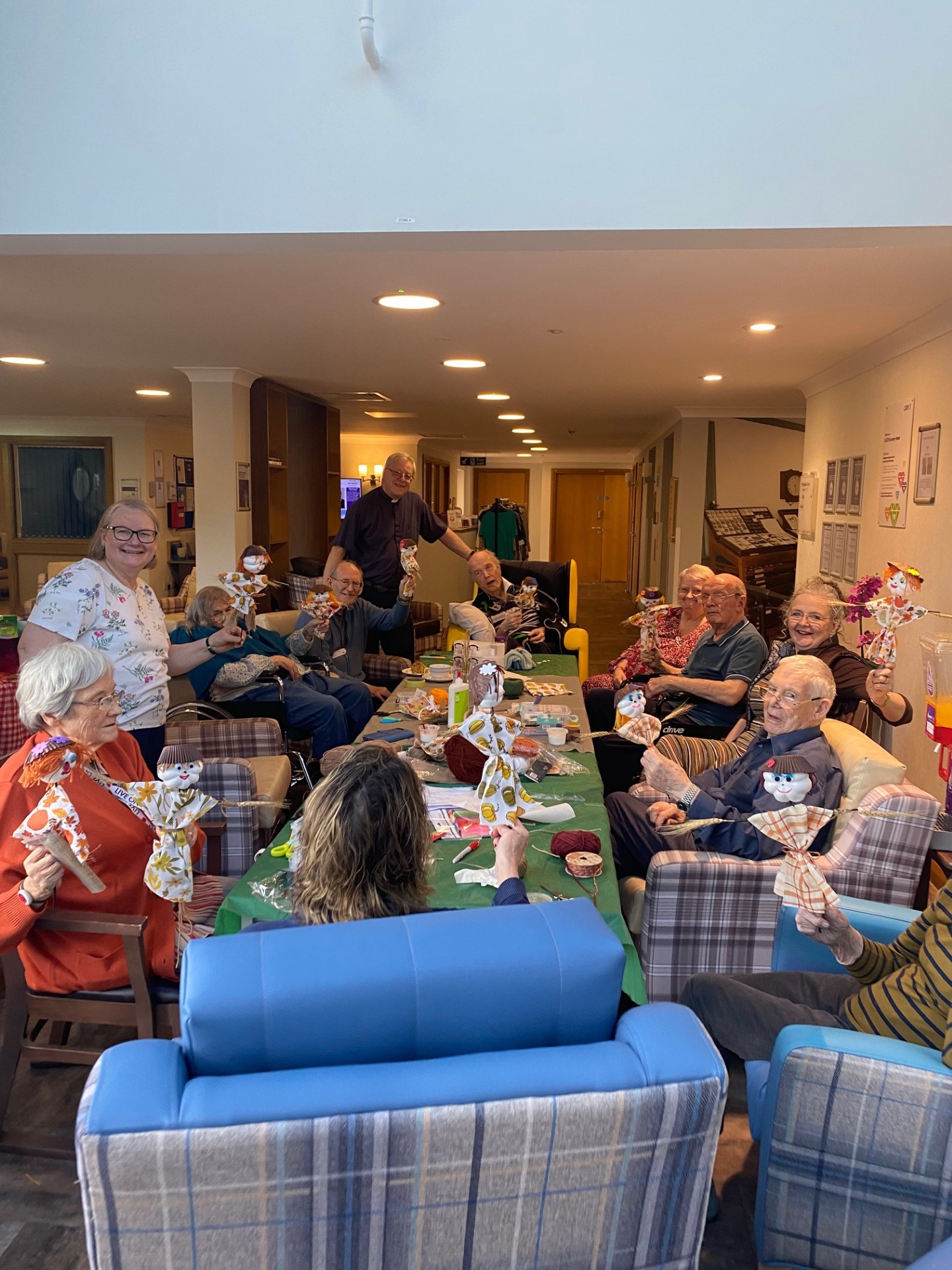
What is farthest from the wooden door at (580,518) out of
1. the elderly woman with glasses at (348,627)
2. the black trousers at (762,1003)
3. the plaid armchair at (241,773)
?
the black trousers at (762,1003)

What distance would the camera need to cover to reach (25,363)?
21.7 feet

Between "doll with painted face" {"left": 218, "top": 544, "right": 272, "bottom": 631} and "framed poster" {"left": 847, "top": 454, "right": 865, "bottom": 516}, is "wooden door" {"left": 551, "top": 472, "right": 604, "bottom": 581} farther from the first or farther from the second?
"doll with painted face" {"left": 218, "top": 544, "right": 272, "bottom": 631}

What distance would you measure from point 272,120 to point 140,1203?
270 cm

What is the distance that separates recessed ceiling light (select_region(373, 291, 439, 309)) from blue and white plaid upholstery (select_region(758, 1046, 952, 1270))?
3.47 meters

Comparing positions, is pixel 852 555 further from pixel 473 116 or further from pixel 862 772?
pixel 473 116

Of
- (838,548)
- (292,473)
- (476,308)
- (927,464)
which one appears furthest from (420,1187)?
(292,473)

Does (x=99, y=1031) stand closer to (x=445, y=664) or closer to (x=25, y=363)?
(x=445, y=664)

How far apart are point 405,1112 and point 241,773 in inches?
80.0

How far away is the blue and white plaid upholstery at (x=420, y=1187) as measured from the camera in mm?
1173

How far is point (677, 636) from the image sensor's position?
17.8ft

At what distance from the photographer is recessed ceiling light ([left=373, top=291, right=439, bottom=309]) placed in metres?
4.19

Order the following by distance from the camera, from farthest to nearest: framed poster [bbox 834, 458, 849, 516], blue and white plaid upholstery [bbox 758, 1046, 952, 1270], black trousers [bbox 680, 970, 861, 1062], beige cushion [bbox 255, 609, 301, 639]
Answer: framed poster [bbox 834, 458, 849, 516], beige cushion [bbox 255, 609, 301, 639], black trousers [bbox 680, 970, 861, 1062], blue and white plaid upholstery [bbox 758, 1046, 952, 1270]

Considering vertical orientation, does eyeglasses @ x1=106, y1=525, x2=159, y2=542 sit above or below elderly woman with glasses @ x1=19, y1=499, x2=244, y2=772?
above

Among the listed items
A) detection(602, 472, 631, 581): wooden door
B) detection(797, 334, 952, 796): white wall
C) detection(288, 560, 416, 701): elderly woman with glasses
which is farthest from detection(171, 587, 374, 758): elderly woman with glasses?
detection(602, 472, 631, 581): wooden door
